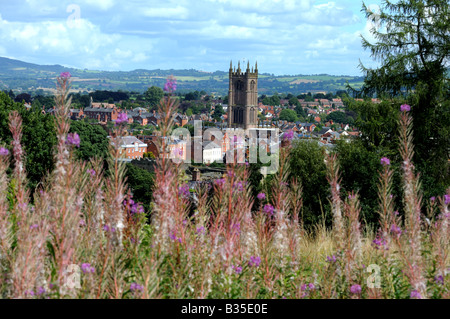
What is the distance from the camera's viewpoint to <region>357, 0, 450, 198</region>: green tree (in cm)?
1611

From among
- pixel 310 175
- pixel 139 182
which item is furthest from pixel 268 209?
pixel 139 182

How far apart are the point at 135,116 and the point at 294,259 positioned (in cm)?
15281

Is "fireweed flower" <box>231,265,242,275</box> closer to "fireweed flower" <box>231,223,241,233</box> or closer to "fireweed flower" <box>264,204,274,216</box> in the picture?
"fireweed flower" <box>231,223,241,233</box>

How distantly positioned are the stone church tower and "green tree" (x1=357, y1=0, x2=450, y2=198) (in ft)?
404

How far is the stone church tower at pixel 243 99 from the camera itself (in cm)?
14188

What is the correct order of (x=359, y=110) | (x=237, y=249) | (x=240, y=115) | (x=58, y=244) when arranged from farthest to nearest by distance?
(x=240, y=115) < (x=359, y=110) < (x=237, y=249) < (x=58, y=244)

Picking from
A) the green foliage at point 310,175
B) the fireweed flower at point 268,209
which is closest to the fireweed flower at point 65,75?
the fireweed flower at point 268,209

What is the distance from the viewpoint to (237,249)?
344cm

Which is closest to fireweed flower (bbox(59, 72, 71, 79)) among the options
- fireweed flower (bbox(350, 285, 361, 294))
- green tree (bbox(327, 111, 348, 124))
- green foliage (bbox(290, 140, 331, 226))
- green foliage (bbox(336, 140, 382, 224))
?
fireweed flower (bbox(350, 285, 361, 294))

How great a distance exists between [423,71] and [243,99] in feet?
418

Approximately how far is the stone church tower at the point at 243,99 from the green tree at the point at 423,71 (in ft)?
404

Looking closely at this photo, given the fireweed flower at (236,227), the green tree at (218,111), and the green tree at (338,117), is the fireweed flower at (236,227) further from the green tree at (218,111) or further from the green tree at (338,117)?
the green tree at (218,111)
